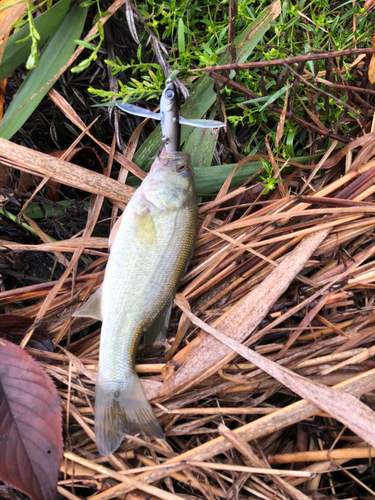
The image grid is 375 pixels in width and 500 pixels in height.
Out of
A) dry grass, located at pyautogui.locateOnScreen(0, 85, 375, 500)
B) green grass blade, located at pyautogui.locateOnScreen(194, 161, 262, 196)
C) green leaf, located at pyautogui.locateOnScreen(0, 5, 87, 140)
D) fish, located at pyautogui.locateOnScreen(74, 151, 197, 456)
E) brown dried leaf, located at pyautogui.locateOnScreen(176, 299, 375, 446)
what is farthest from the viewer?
green grass blade, located at pyautogui.locateOnScreen(194, 161, 262, 196)

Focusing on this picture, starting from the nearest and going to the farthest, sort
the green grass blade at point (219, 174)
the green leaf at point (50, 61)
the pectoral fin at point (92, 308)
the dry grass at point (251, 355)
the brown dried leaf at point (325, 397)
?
the brown dried leaf at point (325, 397) → the dry grass at point (251, 355) → the pectoral fin at point (92, 308) → the green leaf at point (50, 61) → the green grass blade at point (219, 174)

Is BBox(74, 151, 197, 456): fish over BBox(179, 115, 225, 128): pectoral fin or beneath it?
beneath

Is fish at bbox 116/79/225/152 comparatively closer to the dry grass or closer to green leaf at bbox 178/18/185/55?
green leaf at bbox 178/18/185/55

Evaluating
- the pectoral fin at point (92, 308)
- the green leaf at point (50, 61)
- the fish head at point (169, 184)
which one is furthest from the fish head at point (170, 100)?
the pectoral fin at point (92, 308)

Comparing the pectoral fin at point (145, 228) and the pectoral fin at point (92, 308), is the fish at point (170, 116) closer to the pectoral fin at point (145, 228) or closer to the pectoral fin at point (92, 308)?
the pectoral fin at point (145, 228)

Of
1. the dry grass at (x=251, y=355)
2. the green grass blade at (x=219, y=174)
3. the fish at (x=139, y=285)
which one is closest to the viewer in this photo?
the dry grass at (x=251, y=355)

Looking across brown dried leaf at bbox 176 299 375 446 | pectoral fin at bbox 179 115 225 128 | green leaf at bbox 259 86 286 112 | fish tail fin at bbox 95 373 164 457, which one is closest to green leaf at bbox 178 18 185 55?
pectoral fin at bbox 179 115 225 128

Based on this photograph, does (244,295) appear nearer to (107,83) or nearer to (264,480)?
(264,480)
